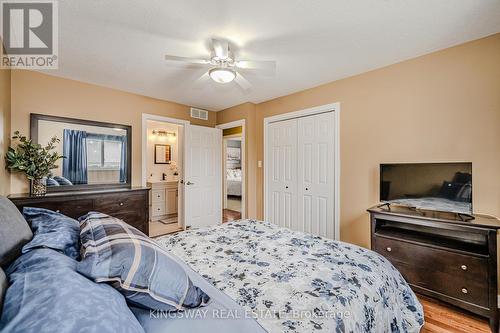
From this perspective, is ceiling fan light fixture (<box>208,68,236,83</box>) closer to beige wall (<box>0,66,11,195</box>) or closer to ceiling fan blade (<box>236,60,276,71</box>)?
ceiling fan blade (<box>236,60,276,71</box>)

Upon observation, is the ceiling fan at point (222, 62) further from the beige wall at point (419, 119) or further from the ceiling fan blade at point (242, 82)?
the beige wall at point (419, 119)

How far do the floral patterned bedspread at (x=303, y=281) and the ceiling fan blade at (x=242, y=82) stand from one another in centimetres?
201

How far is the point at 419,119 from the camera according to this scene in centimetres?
236

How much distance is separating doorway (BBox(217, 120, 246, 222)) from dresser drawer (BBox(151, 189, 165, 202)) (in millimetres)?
1418

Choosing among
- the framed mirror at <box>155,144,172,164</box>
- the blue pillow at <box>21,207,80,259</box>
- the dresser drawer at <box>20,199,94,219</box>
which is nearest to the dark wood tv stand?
the blue pillow at <box>21,207,80,259</box>

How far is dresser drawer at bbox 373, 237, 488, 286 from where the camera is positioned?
1752 mm

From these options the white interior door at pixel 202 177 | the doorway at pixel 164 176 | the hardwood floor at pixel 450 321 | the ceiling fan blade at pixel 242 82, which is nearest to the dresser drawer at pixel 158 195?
the doorway at pixel 164 176

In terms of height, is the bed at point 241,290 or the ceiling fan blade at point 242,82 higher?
the ceiling fan blade at point 242,82

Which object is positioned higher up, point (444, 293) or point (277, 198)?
point (277, 198)

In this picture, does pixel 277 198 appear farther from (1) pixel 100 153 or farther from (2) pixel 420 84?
(1) pixel 100 153

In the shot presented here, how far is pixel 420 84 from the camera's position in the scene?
7.73 ft

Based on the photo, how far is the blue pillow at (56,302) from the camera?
50 cm

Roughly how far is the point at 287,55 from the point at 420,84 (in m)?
1.51

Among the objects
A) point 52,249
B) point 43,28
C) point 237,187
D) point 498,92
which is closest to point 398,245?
point 498,92
